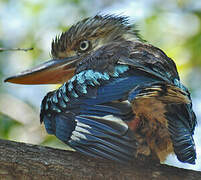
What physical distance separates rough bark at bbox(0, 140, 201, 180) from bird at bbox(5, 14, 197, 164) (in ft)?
0.25

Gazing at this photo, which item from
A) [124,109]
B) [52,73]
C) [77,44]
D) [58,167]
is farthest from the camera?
[77,44]

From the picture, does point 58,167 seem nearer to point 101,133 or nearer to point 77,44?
point 101,133

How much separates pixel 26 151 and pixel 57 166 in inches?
7.8

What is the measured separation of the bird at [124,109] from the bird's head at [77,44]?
0.50m

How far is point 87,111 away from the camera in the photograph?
3.04 meters

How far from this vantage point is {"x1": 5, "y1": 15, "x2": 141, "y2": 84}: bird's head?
413 cm

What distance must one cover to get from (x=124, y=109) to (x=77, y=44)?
1.61 metres

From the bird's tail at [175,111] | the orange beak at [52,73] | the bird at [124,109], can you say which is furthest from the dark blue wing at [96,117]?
the orange beak at [52,73]

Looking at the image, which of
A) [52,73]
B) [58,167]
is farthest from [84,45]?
[58,167]

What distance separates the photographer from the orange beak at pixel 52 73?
158 inches

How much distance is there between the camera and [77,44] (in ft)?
14.3

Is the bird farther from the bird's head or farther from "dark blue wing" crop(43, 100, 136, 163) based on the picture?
the bird's head

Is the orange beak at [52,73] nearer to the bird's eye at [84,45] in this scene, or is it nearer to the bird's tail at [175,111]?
the bird's eye at [84,45]

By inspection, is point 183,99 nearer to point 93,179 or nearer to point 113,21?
point 93,179
